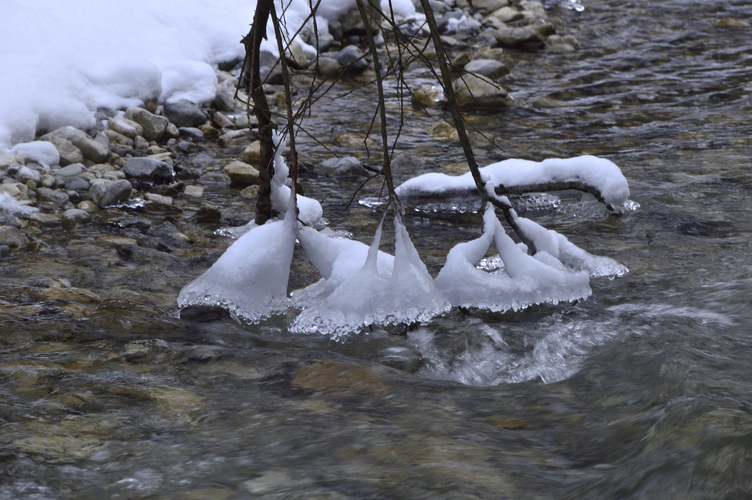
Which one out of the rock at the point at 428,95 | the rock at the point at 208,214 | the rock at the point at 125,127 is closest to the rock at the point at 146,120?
the rock at the point at 125,127

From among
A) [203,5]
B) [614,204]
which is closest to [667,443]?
[614,204]

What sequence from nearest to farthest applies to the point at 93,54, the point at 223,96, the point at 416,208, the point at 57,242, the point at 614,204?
the point at 57,242 < the point at 614,204 < the point at 416,208 < the point at 93,54 < the point at 223,96

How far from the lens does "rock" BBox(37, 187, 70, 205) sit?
4.35 meters

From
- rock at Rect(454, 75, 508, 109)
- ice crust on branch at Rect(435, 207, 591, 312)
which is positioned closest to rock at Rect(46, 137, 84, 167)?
ice crust on branch at Rect(435, 207, 591, 312)

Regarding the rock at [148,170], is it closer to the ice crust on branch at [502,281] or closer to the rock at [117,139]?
the rock at [117,139]

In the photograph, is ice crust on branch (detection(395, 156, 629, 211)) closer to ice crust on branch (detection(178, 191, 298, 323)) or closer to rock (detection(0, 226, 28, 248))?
ice crust on branch (detection(178, 191, 298, 323))

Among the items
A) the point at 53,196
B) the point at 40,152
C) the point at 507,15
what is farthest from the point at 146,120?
the point at 507,15

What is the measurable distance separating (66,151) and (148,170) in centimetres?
63

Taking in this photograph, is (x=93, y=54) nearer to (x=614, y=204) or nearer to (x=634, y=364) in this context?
(x=614, y=204)

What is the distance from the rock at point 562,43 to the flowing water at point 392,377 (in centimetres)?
608

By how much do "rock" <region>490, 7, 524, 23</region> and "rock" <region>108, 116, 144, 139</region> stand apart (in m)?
8.51

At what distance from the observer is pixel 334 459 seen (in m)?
1.59

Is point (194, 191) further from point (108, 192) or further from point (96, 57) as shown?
point (96, 57)

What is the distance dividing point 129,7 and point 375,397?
689 cm
